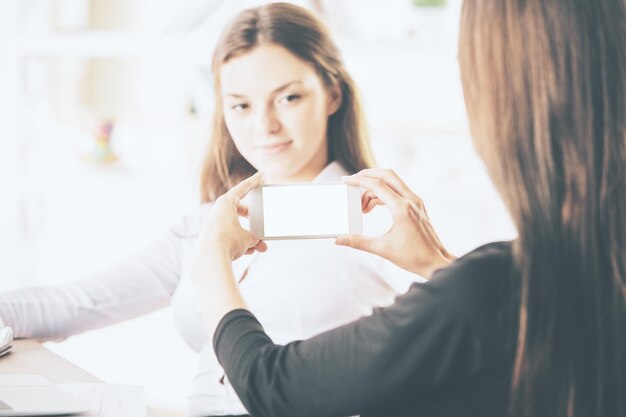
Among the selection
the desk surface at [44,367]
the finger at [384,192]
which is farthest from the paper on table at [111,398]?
the finger at [384,192]

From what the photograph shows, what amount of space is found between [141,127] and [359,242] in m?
1.76

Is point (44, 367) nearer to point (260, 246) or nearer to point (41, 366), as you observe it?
point (41, 366)

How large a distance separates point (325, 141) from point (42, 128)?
145cm

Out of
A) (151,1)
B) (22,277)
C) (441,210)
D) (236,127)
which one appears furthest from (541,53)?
(22,277)

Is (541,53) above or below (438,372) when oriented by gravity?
above

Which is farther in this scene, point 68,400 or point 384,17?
point 384,17

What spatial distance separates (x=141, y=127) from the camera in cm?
260

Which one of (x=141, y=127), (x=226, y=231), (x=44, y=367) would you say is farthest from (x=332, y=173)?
(x=141, y=127)

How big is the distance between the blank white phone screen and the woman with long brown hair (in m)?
0.24

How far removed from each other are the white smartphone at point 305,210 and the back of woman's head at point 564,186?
40 cm

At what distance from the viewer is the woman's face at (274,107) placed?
4.50 feet

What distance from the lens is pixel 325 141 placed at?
1494 mm

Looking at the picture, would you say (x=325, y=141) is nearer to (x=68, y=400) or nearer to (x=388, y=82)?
(x=68, y=400)

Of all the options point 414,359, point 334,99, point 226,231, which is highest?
point 334,99
